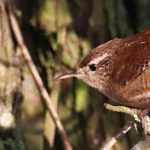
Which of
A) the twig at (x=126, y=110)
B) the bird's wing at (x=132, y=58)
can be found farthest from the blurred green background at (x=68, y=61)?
the twig at (x=126, y=110)

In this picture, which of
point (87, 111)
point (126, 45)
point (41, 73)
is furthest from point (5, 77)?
point (126, 45)

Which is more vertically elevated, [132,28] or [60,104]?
[132,28]

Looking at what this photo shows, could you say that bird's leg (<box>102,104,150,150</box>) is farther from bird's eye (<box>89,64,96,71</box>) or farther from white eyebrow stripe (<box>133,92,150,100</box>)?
bird's eye (<box>89,64,96,71</box>)

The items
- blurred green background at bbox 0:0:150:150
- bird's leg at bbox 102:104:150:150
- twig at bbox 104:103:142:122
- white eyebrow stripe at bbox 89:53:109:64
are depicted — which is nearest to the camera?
bird's leg at bbox 102:104:150:150

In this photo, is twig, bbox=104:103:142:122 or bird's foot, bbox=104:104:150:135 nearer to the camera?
bird's foot, bbox=104:104:150:135

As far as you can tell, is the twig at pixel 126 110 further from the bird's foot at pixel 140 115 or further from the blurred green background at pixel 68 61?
the blurred green background at pixel 68 61

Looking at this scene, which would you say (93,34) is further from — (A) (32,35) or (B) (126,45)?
(B) (126,45)

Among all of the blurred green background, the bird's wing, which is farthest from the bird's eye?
the blurred green background
